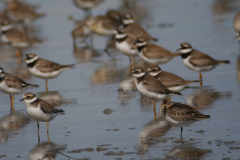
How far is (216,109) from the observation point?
9.48 metres

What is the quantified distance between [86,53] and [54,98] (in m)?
6.58

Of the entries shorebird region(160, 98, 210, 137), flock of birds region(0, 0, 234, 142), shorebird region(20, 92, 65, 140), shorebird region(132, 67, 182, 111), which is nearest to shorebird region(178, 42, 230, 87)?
flock of birds region(0, 0, 234, 142)

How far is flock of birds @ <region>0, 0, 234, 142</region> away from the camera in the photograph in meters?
8.28

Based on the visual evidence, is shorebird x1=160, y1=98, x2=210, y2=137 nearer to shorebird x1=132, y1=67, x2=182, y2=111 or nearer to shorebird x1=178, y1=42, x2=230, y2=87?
shorebird x1=132, y1=67, x2=182, y2=111

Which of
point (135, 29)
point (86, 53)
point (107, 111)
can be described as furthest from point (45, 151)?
point (86, 53)

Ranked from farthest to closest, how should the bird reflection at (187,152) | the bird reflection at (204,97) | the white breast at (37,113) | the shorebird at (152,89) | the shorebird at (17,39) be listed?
the shorebird at (17,39) < the bird reflection at (204,97) < the shorebird at (152,89) < the white breast at (37,113) < the bird reflection at (187,152)

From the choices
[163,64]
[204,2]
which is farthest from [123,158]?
[204,2]

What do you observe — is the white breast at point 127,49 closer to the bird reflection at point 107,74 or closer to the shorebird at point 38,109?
the bird reflection at point 107,74

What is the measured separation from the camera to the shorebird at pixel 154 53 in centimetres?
1366

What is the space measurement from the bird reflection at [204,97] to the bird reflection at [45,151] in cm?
403

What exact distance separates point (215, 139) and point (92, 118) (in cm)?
326

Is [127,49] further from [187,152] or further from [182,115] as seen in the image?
[187,152]

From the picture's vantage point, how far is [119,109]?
9.98 m

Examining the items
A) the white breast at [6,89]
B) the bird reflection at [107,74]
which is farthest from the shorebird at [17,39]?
the white breast at [6,89]
